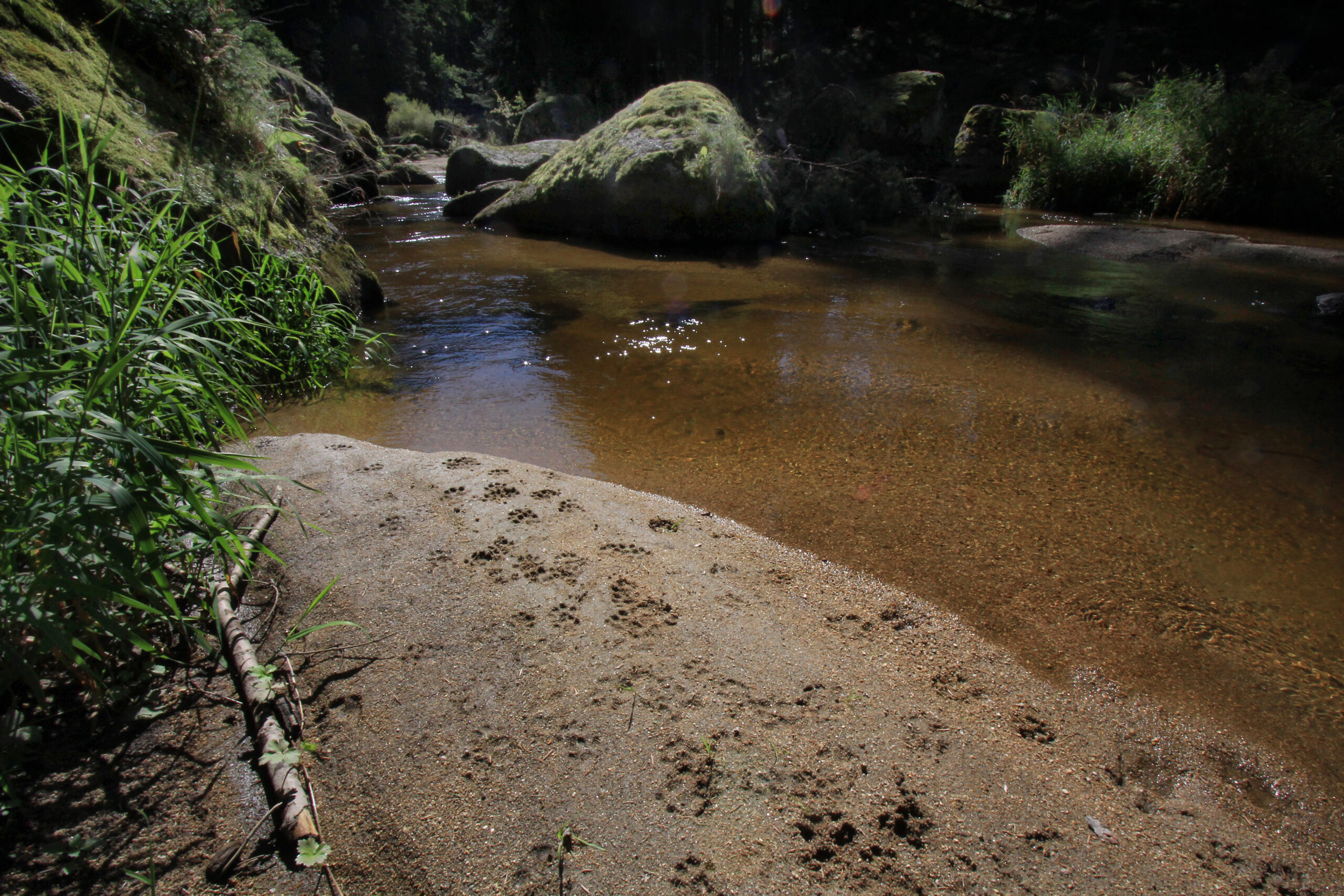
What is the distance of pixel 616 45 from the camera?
23844 mm

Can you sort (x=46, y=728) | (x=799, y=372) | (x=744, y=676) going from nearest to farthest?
1. (x=46, y=728)
2. (x=744, y=676)
3. (x=799, y=372)

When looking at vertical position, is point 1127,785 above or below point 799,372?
below

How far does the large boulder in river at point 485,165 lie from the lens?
11.6 m

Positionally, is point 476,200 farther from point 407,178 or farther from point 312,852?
point 312,852

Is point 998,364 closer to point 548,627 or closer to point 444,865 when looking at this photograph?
point 548,627

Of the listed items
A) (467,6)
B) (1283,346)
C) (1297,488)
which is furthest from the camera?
(467,6)

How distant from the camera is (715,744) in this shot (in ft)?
4.68

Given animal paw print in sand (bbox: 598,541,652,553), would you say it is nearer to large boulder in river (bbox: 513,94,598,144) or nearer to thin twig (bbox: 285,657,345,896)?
thin twig (bbox: 285,657,345,896)

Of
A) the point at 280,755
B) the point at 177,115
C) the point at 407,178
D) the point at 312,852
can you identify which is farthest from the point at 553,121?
the point at 312,852

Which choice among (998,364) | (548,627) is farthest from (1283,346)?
(548,627)

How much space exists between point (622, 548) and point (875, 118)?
13.5 meters

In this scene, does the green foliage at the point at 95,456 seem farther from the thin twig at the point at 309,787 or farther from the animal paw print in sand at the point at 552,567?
the animal paw print in sand at the point at 552,567

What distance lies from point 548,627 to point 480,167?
11715mm

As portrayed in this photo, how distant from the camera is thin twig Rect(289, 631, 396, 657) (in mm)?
1627
